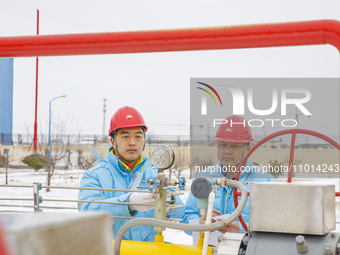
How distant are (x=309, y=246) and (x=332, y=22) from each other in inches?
28.3

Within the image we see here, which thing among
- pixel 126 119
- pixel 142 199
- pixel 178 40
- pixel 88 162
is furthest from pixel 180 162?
pixel 178 40

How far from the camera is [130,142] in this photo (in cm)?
285

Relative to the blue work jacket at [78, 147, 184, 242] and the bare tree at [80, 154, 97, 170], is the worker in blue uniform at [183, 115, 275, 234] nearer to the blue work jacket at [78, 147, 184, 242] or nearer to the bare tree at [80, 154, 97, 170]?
the blue work jacket at [78, 147, 184, 242]

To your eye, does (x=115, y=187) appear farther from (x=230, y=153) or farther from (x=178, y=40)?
(x=178, y=40)

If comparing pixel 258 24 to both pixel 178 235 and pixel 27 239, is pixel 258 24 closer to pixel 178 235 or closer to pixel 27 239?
pixel 27 239

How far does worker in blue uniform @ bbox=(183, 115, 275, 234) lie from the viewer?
108 inches

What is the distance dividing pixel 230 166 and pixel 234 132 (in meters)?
0.29

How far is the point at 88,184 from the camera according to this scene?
2568 millimetres

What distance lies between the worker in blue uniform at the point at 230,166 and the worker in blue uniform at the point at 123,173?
22cm

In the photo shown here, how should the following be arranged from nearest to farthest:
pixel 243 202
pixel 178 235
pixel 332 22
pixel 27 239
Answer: pixel 27 239
pixel 332 22
pixel 243 202
pixel 178 235

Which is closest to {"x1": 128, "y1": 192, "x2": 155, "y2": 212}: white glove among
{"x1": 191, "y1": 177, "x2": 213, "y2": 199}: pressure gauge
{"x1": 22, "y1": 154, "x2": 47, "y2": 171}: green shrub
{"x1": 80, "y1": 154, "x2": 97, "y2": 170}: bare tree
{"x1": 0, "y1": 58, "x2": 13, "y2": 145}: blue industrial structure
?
{"x1": 191, "y1": 177, "x2": 213, "y2": 199}: pressure gauge

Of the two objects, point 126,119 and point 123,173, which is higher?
point 126,119

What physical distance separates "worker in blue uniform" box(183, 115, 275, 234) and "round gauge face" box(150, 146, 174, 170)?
2.35 feet

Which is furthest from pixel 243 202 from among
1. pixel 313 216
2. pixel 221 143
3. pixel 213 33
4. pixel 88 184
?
pixel 221 143
